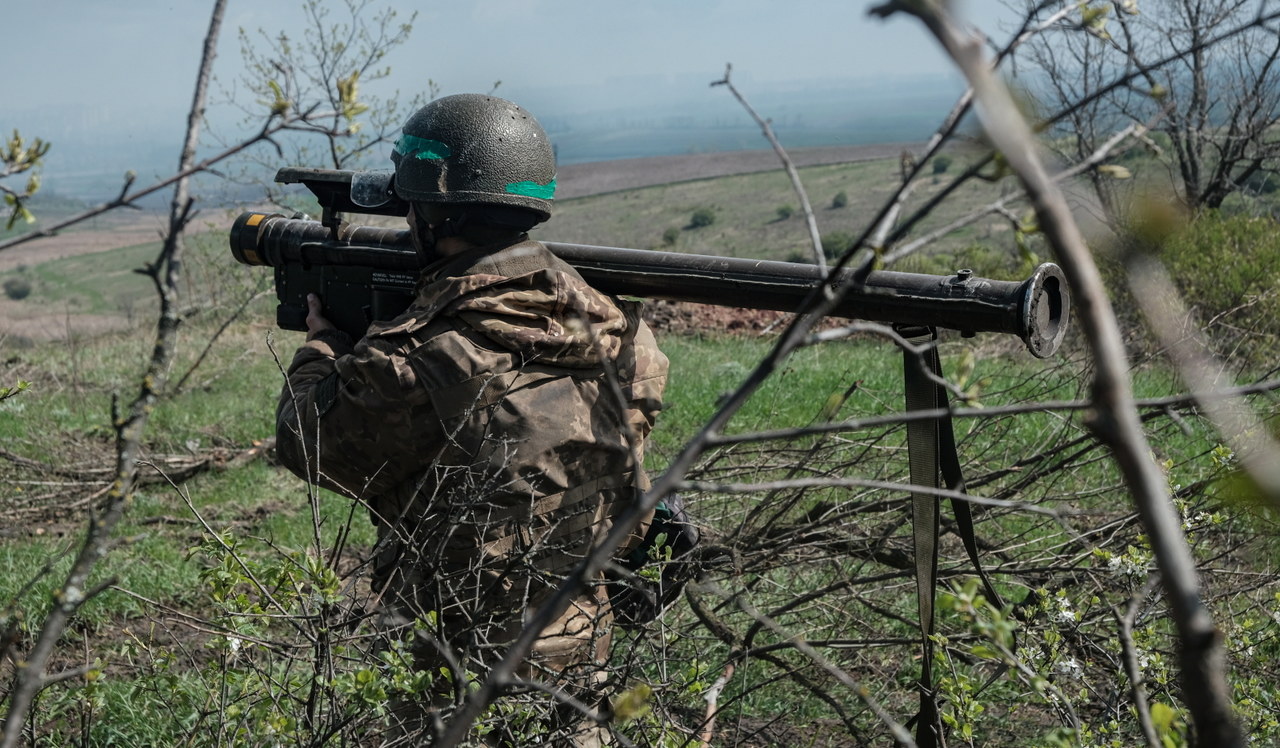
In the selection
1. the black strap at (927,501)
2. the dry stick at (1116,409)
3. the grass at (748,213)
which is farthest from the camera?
the grass at (748,213)

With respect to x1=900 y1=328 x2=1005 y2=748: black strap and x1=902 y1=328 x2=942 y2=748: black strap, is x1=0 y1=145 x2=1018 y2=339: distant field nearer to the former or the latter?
x1=900 y1=328 x2=1005 y2=748: black strap

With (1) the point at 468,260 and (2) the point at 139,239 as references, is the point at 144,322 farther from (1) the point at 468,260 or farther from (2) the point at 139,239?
(2) the point at 139,239

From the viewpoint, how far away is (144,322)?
47.6 feet

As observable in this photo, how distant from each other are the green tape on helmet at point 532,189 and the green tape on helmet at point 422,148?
20 cm

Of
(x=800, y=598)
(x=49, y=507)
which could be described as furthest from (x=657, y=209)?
(x=800, y=598)

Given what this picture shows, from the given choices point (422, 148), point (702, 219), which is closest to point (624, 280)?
point (422, 148)

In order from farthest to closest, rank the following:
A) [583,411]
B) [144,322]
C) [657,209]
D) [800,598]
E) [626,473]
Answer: [657,209] < [144,322] < [800,598] < [626,473] < [583,411]

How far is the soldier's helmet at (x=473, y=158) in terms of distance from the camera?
3129 mm

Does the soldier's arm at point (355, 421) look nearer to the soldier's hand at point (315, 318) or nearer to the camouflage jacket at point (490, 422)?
the camouflage jacket at point (490, 422)

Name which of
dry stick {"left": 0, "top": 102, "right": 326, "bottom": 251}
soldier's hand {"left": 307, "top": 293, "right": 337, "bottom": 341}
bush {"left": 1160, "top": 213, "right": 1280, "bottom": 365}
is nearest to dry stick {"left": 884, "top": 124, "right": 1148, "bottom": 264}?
dry stick {"left": 0, "top": 102, "right": 326, "bottom": 251}

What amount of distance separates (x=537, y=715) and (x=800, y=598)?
134 centimetres

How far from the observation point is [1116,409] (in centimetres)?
84

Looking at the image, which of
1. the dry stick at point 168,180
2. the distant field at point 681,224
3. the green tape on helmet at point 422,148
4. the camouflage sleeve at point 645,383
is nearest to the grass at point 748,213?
the distant field at point 681,224

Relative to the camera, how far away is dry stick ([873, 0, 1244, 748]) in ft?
2.60
